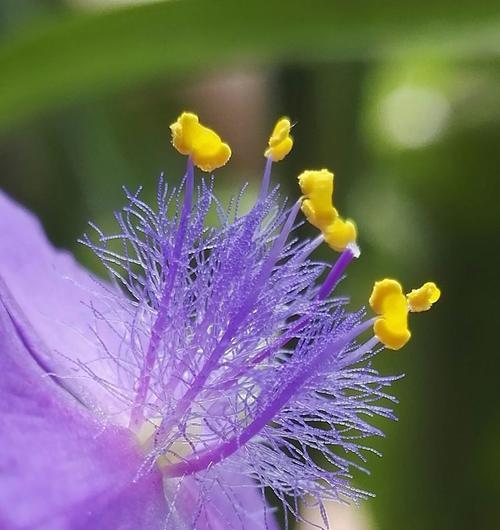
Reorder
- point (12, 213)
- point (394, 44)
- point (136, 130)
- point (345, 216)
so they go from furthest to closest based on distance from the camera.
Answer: point (136, 130)
point (345, 216)
point (394, 44)
point (12, 213)

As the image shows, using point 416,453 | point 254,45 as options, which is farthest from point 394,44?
point 416,453

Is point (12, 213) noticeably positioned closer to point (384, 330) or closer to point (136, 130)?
point (384, 330)

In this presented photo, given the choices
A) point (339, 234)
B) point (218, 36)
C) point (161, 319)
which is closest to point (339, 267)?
point (339, 234)

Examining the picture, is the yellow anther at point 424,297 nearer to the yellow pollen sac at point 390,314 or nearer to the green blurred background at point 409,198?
the yellow pollen sac at point 390,314

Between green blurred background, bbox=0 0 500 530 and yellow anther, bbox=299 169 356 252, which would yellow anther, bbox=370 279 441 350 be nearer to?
yellow anther, bbox=299 169 356 252

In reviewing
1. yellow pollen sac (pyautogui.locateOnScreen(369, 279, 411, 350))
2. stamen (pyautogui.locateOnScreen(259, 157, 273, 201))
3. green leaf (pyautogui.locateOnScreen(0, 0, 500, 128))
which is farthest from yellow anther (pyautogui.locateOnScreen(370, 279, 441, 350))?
green leaf (pyautogui.locateOnScreen(0, 0, 500, 128))

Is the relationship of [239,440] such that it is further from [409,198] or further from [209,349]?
[409,198]
